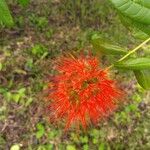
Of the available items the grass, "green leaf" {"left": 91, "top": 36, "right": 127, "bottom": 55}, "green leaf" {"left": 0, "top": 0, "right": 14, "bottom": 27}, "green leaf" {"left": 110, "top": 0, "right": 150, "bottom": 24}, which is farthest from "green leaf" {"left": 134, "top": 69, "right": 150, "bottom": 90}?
the grass

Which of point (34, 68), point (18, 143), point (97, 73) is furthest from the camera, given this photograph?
point (34, 68)

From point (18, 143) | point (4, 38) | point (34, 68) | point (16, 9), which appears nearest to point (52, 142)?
point (18, 143)

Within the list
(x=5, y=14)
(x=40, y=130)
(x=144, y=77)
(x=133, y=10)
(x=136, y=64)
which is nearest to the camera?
(x=133, y=10)

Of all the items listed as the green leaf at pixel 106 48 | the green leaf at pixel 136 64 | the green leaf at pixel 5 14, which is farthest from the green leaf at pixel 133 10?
the green leaf at pixel 5 14

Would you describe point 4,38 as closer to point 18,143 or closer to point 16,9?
point 16,9

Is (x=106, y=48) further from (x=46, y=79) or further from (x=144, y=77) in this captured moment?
(x=46, y=79)

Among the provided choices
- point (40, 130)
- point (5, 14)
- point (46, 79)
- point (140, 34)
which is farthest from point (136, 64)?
A: point (46, 79)

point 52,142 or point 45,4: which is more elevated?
point 45,4
